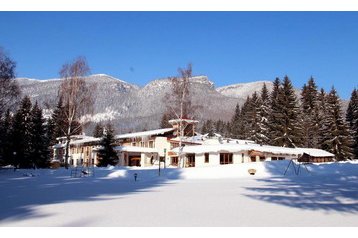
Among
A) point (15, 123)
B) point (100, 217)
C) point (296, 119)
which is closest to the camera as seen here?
point (100, 217)

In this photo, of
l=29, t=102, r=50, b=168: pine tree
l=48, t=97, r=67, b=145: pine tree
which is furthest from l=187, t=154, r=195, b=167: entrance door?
l=29, t=102, r=50, b=168: pine tree

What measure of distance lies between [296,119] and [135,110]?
138546 millimetres

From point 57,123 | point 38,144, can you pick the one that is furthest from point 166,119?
point 57,123

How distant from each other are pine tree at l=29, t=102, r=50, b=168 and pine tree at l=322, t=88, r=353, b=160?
129 ft

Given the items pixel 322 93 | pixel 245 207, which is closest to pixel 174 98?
pixel 245 207

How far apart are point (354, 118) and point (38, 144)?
4790cm

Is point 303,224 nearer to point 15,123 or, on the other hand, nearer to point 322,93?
point 15,123

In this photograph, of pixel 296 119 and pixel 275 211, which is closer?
pixel 275 211

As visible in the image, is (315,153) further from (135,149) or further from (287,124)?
(135,149)

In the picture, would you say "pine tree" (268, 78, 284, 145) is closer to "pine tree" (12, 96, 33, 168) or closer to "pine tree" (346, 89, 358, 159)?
"pine tree" (346, 89, 358, 159)

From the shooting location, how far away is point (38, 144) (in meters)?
47.4
